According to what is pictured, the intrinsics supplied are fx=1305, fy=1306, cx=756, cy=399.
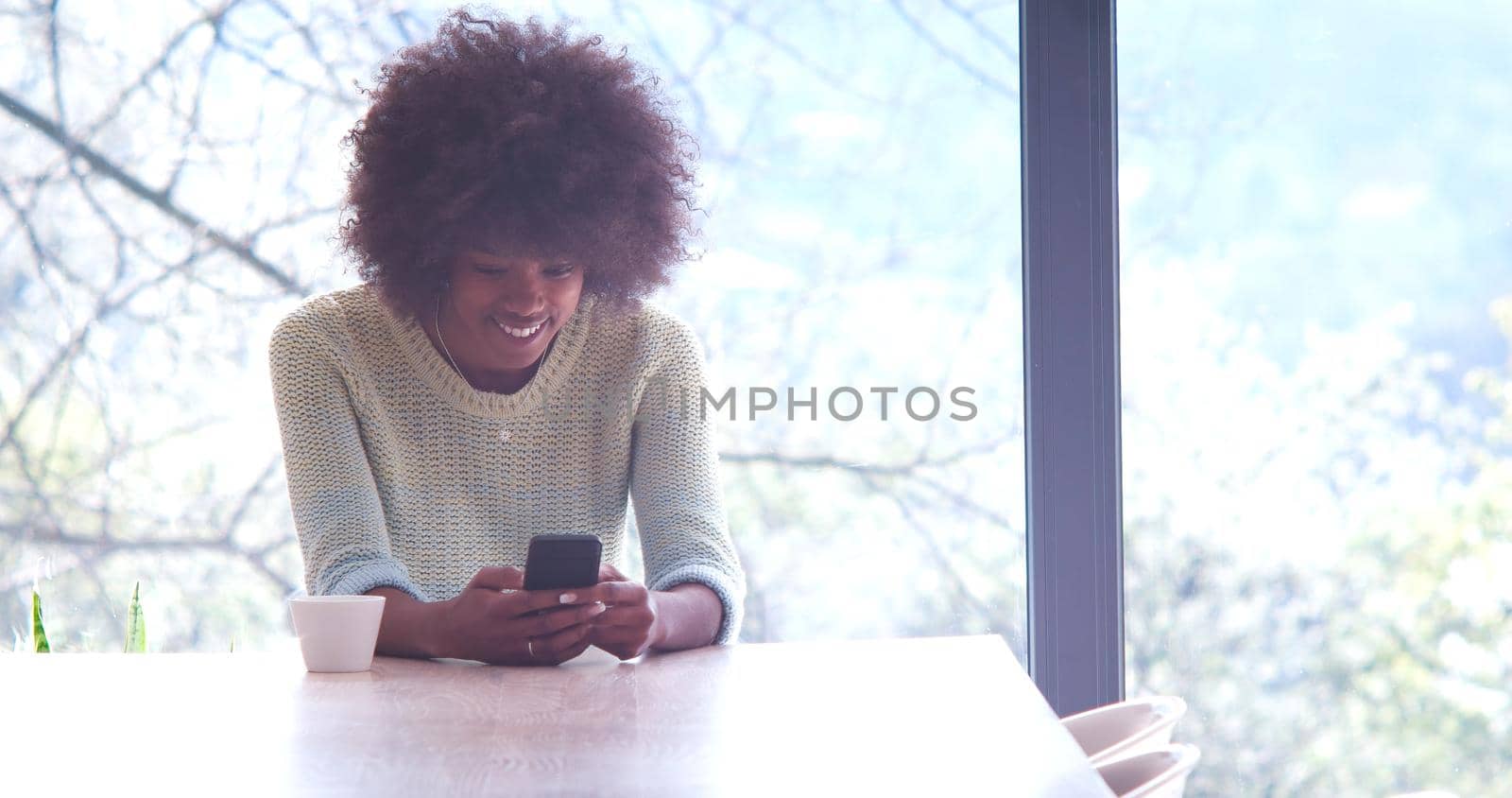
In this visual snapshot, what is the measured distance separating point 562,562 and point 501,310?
22.7 inches

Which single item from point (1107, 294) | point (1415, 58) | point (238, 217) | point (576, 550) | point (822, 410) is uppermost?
point (1415, 58)

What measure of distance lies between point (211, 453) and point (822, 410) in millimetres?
1365

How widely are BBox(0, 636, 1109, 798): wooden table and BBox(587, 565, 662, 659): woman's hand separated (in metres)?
0.03

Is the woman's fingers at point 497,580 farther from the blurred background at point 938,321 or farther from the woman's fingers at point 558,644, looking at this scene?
the blurred background at point 938,321

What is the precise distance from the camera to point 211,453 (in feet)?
9.56

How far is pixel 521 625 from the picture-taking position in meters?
1.45

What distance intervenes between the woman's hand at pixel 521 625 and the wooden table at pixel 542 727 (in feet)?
0.10

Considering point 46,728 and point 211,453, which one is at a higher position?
point 211,453

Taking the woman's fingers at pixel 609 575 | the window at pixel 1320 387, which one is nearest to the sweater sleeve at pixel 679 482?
the woman's fingers at pixel 609 575

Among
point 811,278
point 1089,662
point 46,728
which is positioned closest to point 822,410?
point 811,278

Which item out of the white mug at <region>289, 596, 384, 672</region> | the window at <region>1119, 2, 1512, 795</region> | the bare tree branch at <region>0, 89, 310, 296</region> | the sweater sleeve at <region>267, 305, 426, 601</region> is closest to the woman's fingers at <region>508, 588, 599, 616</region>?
the white mug at <region>289, 596, 384, 672</region>

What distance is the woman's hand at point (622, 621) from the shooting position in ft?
A: 4.85

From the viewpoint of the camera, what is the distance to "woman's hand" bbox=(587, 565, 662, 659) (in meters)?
1.48

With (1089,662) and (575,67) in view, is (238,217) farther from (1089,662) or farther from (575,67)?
(1089,662)
